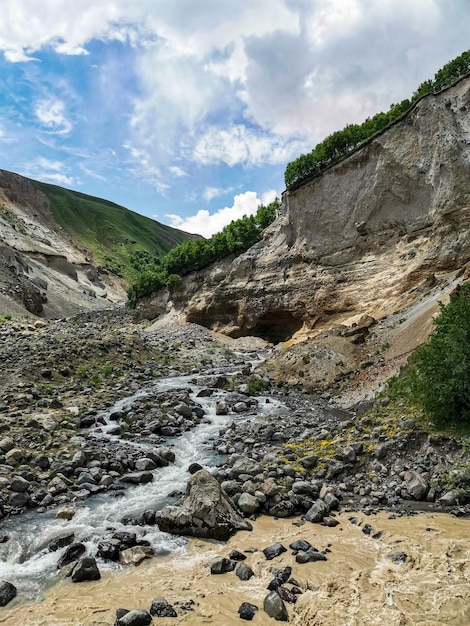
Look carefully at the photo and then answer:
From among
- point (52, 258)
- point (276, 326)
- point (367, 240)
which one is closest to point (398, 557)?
point (367, 240)

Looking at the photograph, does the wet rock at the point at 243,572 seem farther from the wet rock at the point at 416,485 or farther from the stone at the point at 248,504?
the wet rock at the point at 416,485

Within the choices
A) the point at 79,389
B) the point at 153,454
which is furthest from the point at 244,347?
the point at 153,454

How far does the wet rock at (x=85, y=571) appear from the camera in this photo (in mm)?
8766

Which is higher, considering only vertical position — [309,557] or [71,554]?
[71,554]

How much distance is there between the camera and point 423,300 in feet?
104

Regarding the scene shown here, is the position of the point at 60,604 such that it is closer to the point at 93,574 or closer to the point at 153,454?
the point at 93,574

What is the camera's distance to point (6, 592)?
824 cm

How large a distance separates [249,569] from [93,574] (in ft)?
10.9

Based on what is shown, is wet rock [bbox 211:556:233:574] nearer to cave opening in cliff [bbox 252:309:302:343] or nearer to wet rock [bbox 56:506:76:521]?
wet rock [bbox 56:506:76:521]

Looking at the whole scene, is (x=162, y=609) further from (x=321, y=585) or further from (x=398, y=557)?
(x=398, y=557)

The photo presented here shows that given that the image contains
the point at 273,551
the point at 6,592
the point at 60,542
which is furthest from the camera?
the point at 60,542

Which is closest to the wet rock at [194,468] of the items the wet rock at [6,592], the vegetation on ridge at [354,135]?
the wet rock at [6,592]

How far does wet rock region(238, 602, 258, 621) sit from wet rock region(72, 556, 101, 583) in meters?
3.26

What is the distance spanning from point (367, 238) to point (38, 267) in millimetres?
76675
